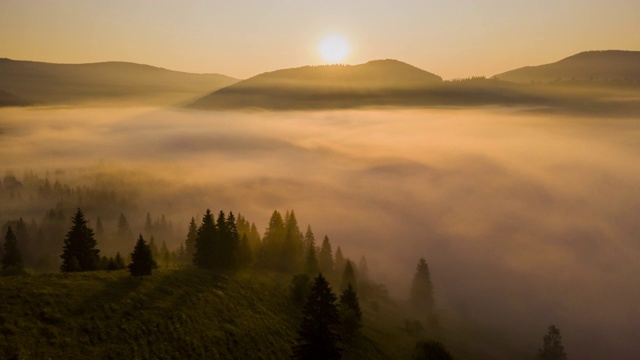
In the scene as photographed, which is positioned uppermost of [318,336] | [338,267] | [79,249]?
[79,249]

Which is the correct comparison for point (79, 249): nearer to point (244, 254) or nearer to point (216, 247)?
point (216, 247)

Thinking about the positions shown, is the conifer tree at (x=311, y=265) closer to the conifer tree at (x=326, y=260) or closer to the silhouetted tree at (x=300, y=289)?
the silhouetted tree at (x=300, y=289)

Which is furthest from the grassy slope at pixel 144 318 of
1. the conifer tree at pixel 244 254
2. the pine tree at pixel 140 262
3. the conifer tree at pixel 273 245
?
the conifer tree at pixel 273 245

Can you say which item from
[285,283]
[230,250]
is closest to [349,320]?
[285,283]

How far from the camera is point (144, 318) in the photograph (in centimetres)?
5300

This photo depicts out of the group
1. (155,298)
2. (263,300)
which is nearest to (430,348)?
(263,300)

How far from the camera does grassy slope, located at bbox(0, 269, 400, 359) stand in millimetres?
44625

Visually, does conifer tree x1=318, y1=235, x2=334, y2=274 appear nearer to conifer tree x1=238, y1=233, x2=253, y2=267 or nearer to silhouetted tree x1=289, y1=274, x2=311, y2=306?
conifer tree x1=238, y1=233, x2=253, y2=267

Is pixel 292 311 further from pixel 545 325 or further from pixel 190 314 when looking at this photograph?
pixel 545 325

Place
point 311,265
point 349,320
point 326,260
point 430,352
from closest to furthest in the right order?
1. point 430,352
2. point 349,320
3. point 311,265
4. point 326,260

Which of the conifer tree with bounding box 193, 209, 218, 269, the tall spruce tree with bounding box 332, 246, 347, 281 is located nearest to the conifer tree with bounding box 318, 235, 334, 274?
the tall spruce tree with bounding box 332, 246, 347, 281

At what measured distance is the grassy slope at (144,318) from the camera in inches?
1757

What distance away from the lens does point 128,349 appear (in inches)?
1857

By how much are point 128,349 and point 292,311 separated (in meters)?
32.3
